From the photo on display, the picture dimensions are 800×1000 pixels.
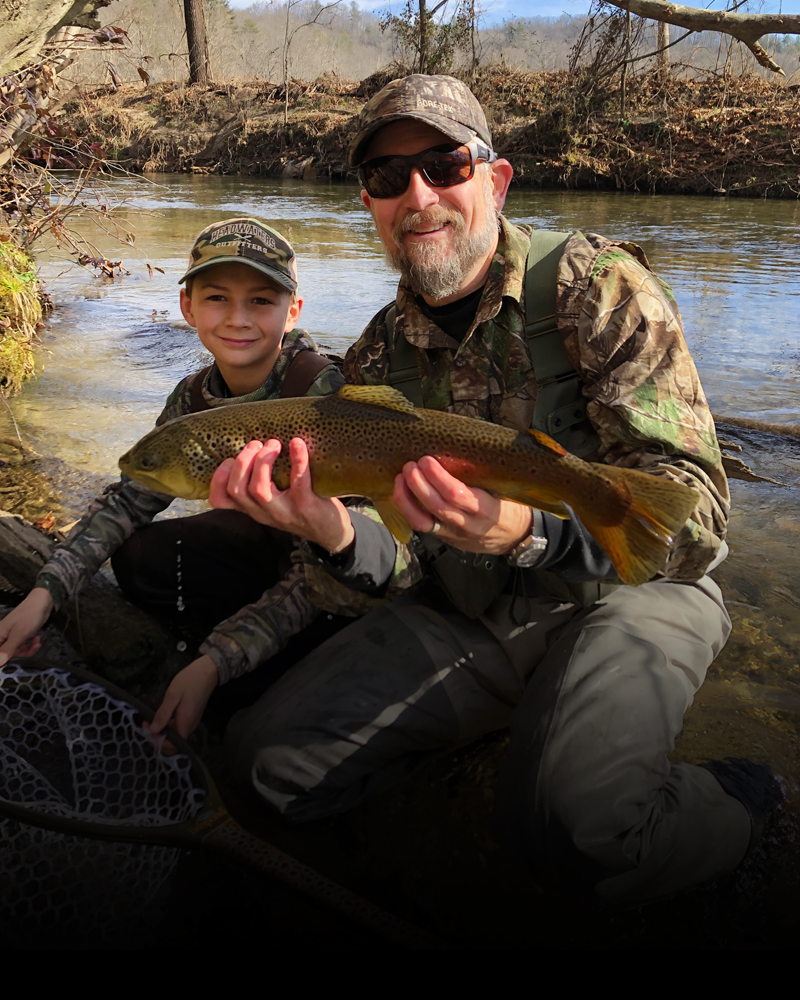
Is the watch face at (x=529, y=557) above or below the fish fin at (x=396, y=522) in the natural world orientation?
below

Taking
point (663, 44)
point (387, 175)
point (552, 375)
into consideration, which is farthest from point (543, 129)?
point (552, 375)

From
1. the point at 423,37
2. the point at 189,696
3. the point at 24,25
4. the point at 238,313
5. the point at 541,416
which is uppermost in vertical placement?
the point at 423,37

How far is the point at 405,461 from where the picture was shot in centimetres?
211

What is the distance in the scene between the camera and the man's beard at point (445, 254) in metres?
2.62

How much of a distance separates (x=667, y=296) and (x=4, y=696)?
104 inches

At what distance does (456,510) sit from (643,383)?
76 centimetres

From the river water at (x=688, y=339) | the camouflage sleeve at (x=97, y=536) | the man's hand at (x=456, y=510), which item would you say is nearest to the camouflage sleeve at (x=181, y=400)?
the camouflage sleeve at (x=97, y=536)

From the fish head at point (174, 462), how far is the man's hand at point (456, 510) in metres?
0.61

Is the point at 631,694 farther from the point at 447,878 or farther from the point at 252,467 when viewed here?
the point at 252,467

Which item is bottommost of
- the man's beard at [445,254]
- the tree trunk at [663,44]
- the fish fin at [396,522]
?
the fish fin at [396,522]

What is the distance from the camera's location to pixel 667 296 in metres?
2.50

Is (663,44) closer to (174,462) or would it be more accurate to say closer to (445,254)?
(445,254)

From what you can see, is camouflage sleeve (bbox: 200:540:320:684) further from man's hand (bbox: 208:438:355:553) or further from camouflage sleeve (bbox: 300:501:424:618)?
man's hand (bbox: 208:438:355:553)

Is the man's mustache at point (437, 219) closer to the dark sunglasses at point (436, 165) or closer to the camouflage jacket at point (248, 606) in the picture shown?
the dark sunglasses at point (436, 165)
